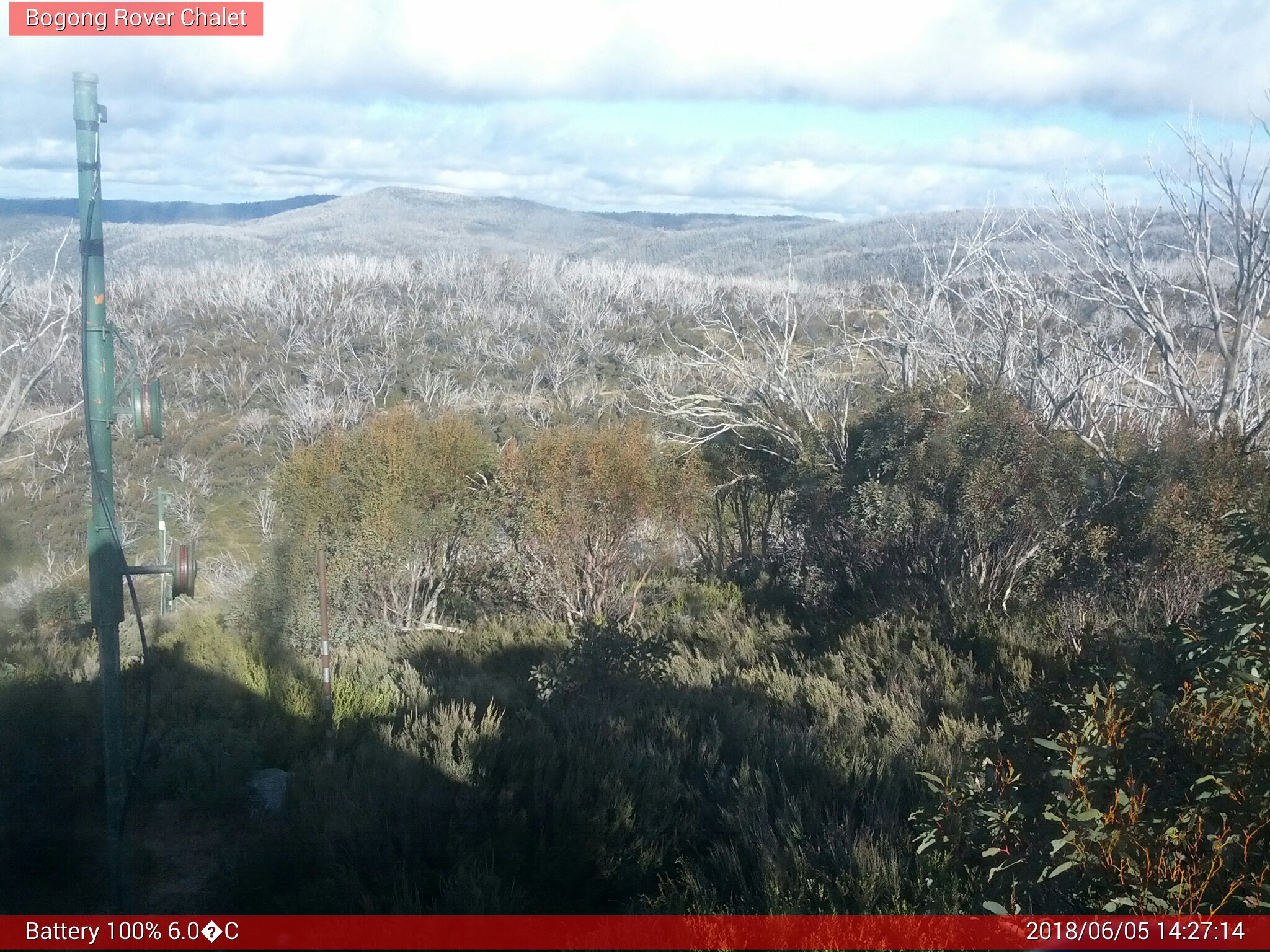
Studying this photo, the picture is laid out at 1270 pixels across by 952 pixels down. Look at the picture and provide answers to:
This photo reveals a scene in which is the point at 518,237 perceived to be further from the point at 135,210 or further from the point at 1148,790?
the point at 1148,790

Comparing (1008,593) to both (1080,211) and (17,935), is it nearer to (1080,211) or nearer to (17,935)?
(1080,211)

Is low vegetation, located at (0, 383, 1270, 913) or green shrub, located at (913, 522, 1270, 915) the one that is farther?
low vegetation, located at (0, 383, 1270, 913)

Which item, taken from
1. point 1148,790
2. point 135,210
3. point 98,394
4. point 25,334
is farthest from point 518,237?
point 1148,790

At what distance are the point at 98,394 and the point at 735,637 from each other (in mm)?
6567

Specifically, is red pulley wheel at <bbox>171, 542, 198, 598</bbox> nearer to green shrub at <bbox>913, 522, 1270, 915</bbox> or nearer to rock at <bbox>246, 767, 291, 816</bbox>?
rock at <bbox>246, 767, 291, 816</bbox>

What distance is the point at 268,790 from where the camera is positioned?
18.7 ft

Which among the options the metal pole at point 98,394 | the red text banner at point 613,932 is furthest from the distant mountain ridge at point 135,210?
the red text banner at point 613,932

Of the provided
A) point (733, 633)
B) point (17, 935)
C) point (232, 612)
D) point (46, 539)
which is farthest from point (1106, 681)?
point (46, 539)

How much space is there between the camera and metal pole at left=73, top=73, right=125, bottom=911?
386 centimetres

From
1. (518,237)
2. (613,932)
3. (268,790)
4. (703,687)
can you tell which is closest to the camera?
(613,932)

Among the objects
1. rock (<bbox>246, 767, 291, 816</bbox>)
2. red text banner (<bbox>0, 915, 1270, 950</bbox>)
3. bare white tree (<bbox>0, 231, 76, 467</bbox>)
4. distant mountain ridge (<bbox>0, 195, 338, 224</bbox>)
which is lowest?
rock (<bbox>246, 767, 291, 816</bbox>)

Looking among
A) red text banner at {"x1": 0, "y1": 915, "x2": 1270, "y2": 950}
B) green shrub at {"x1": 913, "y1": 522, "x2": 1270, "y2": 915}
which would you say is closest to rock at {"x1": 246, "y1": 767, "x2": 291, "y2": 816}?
red text banner at {"x1": 0, "y1": 915, "x2": 1270, "y2": 950}

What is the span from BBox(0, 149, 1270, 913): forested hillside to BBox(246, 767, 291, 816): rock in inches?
4.8

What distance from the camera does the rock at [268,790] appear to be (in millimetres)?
5406
